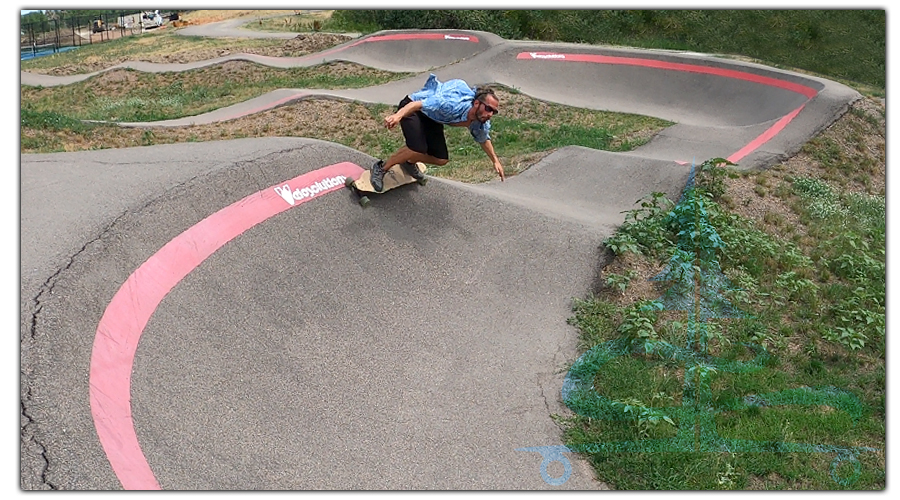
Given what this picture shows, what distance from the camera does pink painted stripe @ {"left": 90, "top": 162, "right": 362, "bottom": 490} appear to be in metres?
4.15

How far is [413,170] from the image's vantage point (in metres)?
8.69

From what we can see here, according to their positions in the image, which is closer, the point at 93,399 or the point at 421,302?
the point at 93,399

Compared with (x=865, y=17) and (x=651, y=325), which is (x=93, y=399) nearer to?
(x=651, y=325)

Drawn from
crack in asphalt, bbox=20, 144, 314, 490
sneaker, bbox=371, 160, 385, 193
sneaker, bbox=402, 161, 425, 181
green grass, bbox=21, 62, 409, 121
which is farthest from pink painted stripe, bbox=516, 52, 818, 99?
crack in asphalt, bbox=20, 144, 314, 490

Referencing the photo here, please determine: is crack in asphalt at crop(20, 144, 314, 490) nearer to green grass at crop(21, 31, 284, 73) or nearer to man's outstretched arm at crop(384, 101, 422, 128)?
man's outstretched arm at crop(384, 101, 422, 128)

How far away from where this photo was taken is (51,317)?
181 inches

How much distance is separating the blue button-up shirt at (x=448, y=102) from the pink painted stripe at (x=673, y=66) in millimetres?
11566

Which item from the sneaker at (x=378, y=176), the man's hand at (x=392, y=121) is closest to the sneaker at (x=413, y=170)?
the sneaker at (x=378, y=176)

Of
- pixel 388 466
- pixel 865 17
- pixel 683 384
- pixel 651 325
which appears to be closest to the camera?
pixel 388 466

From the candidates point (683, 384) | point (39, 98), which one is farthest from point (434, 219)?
point (39, 98)

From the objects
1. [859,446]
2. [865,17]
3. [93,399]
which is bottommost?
[859,446]

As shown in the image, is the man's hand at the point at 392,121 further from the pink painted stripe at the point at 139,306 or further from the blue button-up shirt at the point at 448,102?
the pink painted stripe at the point at 139,306

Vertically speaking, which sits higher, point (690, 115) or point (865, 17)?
point (865, 17)

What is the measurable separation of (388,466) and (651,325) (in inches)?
140
